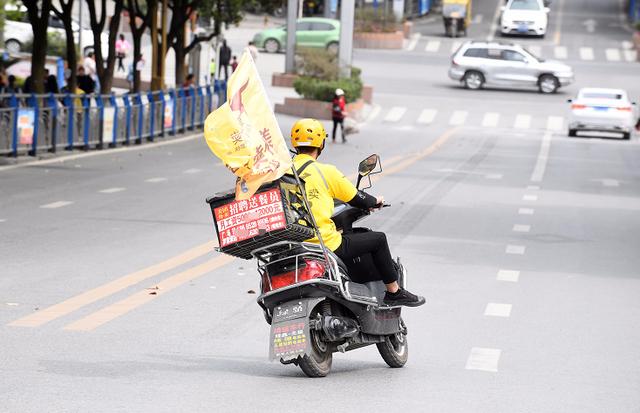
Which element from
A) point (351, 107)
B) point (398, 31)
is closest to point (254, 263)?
point (351, 107)

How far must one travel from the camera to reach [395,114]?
165 feet

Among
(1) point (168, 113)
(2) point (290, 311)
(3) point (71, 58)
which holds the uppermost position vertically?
(2) point (290, 311)

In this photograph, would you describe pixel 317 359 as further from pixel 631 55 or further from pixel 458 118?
pixel 631 55

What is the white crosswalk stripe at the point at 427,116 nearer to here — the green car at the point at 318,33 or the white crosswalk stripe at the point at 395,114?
the white crosswalk stripe at the point at 395,114

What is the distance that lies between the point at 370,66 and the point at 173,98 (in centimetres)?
2667

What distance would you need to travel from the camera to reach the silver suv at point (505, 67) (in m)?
58.0

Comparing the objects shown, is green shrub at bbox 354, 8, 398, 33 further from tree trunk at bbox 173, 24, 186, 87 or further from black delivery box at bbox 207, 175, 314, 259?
black delivery box at bbox 207, 175, 314, 259

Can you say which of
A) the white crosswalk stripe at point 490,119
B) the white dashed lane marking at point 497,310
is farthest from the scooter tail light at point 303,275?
the white crosswalk stripe at point 490,119

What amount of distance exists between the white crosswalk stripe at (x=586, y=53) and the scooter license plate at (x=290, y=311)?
6218cm

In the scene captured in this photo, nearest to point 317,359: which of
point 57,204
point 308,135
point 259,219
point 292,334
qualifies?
point 292,334

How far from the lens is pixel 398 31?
7375 centimetres

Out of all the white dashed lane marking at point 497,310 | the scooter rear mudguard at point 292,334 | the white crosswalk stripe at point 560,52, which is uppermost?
the scooter rear mudguard at point 292,334

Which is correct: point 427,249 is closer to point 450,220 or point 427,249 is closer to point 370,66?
point 450,220

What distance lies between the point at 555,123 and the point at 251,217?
41.5 m
